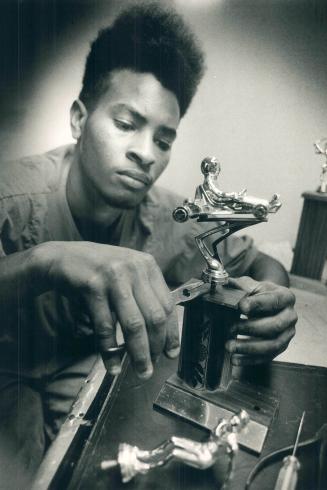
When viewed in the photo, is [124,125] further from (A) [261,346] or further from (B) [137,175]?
(A) [261,346]

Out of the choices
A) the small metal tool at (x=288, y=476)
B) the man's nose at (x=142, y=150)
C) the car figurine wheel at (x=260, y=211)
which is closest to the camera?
the small metal tool at (x=288, y=476)

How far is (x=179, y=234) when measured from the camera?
3.34 feet

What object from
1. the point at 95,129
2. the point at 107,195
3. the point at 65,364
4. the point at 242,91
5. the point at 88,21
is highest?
the point at 88,21

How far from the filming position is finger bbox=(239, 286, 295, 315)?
1.79 feet

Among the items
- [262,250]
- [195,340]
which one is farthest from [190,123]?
[195,340]

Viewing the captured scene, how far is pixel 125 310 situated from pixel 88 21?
651mm

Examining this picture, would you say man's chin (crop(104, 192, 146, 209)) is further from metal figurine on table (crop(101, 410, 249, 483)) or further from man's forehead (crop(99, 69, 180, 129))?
metal figurine on table (crop(101, 410, 249, 483))

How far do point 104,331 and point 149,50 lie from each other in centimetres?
61

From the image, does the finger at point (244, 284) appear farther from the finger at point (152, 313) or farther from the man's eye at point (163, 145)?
the man's eye at point (163, 145)

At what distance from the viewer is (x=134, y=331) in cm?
48

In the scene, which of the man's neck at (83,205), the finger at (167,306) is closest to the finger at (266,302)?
the finger at (167,306)

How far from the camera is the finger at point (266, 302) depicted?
1.79 ft

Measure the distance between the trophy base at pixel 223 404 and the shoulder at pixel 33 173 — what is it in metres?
0.53

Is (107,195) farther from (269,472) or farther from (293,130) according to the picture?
(269,472)
